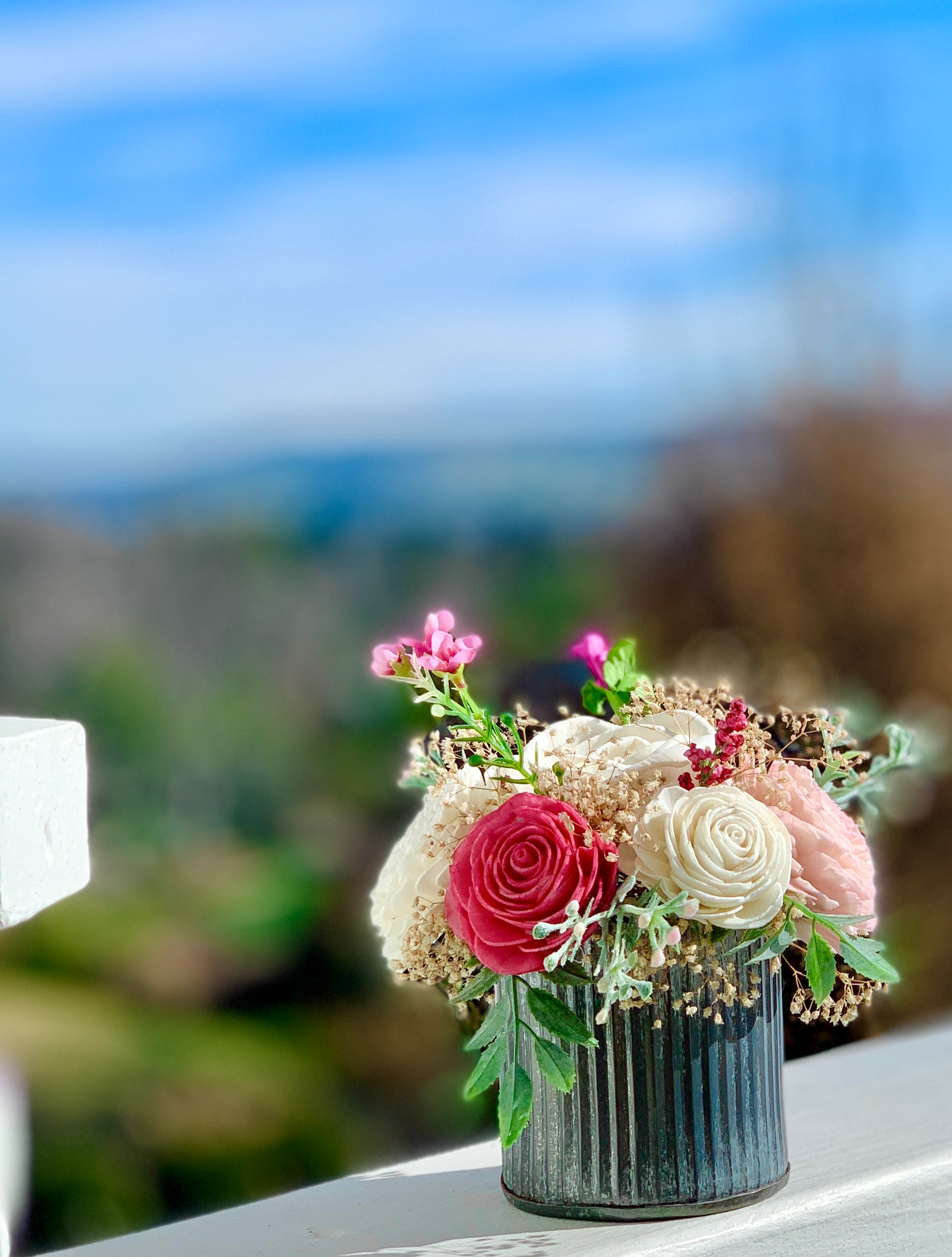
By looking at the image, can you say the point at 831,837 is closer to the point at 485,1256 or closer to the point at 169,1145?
the point at 485,1256

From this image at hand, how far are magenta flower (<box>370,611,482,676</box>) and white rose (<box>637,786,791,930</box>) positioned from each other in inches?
5.6

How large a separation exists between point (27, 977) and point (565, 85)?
319 centimetres

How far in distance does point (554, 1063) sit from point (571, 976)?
0.05 m

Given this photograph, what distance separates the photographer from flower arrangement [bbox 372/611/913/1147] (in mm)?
711

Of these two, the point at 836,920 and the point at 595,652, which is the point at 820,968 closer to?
the point at 836,920

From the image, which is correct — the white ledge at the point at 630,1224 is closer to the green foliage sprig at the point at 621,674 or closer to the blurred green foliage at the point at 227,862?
the green foliage sprig at the point at 621,674

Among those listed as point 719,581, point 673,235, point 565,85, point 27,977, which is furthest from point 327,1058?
point 565,85

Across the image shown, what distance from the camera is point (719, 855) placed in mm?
708

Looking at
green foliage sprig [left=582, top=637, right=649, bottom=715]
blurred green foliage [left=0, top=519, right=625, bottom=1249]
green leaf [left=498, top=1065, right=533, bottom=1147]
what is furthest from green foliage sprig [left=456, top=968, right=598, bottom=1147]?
blurred green foliage [left=0, top=519, right=625, bottom=1249]

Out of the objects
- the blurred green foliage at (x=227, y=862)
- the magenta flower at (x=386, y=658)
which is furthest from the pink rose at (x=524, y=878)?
the blurred green foliage at (x=227, y=862)

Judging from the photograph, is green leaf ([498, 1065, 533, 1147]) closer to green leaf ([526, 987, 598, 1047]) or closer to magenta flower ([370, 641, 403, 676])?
green leaf ([526, 987, 598, 1047])

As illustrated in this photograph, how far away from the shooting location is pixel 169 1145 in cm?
294

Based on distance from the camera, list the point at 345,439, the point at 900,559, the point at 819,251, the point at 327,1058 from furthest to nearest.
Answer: the point at 345,439
the point at 819,251
the point at 900,559
the point at 327,1058

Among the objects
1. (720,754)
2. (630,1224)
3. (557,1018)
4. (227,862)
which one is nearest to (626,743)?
(720,754)
